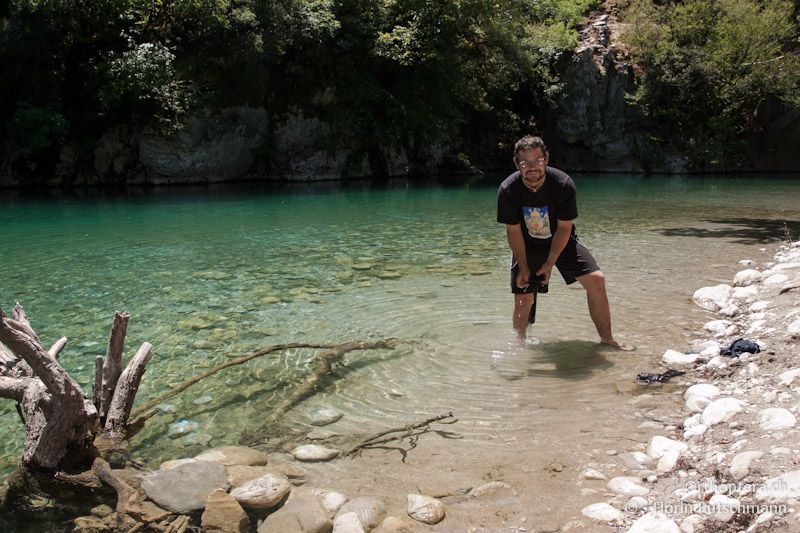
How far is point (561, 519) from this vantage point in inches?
114

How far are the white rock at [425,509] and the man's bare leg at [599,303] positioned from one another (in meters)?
2.84

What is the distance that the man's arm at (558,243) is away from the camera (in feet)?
16.5

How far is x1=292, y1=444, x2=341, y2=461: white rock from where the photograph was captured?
3639 millimetres

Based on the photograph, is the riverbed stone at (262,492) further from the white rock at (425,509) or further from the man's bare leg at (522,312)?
the man's bare leg at (522,312)

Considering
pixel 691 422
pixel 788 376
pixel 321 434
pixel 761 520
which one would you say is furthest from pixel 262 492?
pixel 788 376

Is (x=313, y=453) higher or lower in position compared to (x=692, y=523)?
lower

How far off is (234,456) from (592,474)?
2.08 metres

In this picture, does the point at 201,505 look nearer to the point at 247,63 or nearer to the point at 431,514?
the point at 431,514

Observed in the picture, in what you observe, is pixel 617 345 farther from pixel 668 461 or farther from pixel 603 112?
pixel 603 112

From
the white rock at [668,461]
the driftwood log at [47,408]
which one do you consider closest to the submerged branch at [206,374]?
the driftwood log at [47,408]

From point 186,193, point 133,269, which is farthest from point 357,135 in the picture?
point 133,269

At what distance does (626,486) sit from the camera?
3.08 metres

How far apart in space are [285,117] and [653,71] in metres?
20.7

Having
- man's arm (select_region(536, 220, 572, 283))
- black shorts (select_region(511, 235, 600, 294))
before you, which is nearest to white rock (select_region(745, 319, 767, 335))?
black shorts (select_region(511, 235, 600, 294))
